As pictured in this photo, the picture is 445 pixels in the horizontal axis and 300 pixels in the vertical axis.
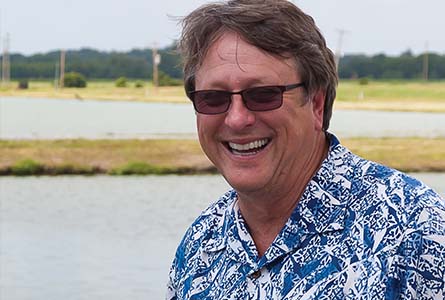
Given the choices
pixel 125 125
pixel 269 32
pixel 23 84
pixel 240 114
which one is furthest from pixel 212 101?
pixel 23 84

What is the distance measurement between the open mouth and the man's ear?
0.17 meters

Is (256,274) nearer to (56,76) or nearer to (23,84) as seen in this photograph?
(56,76)

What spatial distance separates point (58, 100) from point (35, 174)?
48.2 meters

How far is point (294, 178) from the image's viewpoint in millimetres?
2916

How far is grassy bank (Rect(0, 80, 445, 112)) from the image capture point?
68.4m

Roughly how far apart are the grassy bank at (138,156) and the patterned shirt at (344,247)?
68.3 ft

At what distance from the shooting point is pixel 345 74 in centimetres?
9806

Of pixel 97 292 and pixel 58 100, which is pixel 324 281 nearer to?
pixel 97 292

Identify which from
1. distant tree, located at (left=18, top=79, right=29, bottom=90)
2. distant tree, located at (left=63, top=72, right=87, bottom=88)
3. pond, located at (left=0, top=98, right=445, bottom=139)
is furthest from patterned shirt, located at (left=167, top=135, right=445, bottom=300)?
distant tree, located at (left=18, top=79, right=29, bottom=90)

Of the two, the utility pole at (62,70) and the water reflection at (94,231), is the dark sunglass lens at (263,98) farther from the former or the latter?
the utility pole at (62,70)

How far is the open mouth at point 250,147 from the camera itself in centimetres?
286

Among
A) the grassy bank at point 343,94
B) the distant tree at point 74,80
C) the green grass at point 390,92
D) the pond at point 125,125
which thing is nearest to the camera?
the pond at point 125,125

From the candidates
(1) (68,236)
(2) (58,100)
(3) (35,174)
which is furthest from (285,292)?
(2) (58,100)

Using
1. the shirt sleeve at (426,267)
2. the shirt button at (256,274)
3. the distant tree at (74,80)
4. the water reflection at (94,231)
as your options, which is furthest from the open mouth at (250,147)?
the distant tree at (74,80)
